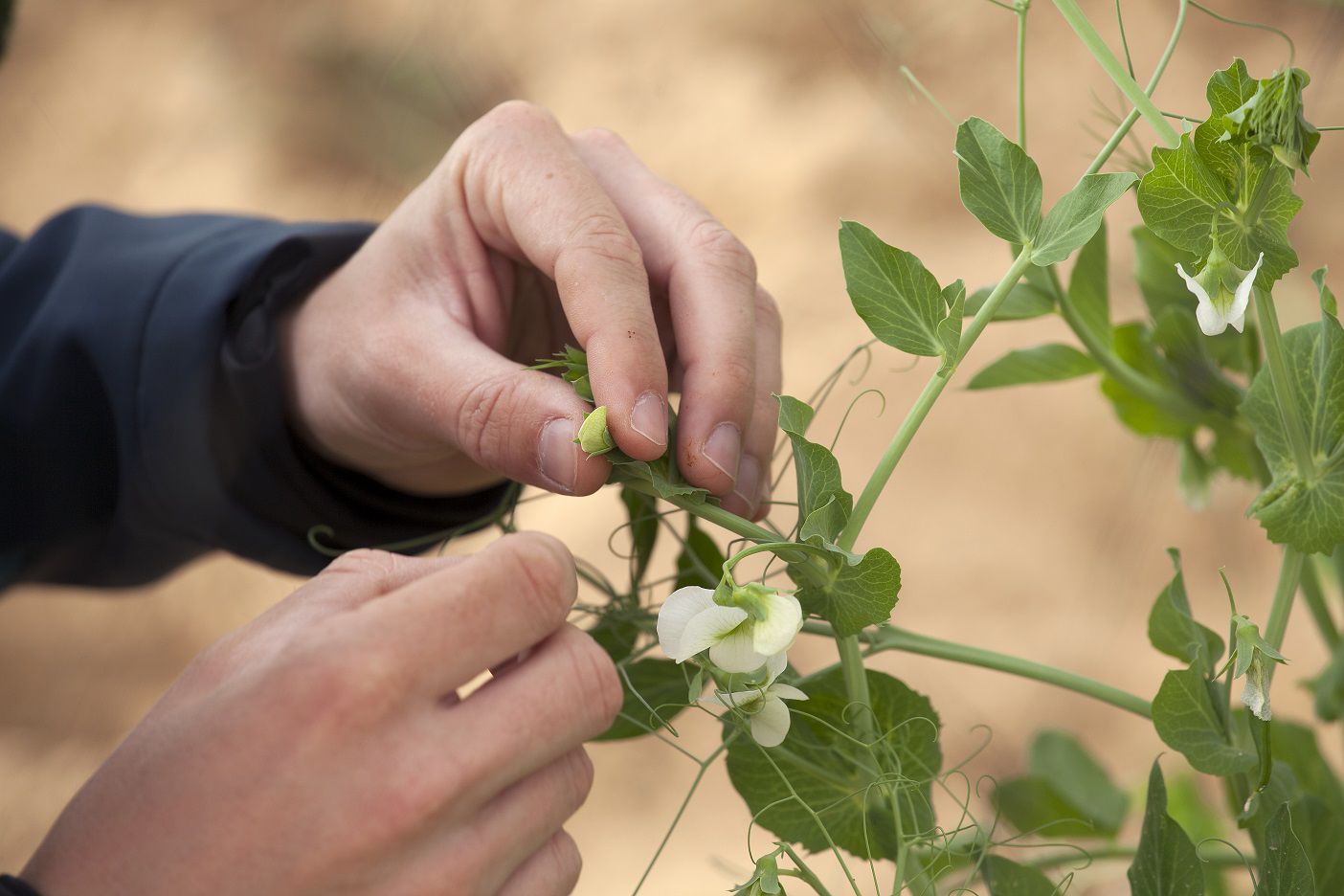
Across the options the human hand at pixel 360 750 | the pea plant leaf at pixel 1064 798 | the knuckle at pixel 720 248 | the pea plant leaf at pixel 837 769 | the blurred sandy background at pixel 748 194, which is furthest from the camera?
the blurred sandy background at pixel 748 194

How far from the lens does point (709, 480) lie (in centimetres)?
43

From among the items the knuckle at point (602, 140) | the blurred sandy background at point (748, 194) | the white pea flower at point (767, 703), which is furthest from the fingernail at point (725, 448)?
the blurred sandy background at point (748, 194)

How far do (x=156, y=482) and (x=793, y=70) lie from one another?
145 cm

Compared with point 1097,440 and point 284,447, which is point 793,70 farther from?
point 284,447

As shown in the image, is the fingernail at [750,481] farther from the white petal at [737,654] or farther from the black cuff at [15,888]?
the black cuff at [15,888]

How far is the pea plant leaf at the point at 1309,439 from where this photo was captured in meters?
0.36

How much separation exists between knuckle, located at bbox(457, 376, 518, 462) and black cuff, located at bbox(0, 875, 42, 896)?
0.22m

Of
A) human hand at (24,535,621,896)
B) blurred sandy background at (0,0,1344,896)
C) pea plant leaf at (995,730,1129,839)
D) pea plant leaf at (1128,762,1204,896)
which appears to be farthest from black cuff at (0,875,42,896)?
blurred sandy background at (0,0,1344,896)

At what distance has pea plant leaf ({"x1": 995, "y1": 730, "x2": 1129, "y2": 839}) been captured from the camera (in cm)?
63

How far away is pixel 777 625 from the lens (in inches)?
12.6

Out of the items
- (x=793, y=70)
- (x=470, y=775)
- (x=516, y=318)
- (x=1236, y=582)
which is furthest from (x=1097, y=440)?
(x=470, y=775)

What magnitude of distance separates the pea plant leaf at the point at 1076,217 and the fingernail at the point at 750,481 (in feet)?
0.59

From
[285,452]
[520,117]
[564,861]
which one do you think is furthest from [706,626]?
[285,452]

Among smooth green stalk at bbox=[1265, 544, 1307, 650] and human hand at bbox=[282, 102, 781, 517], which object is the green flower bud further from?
smooth green stalk at bbox=[1265, 544, 1307, 650]
